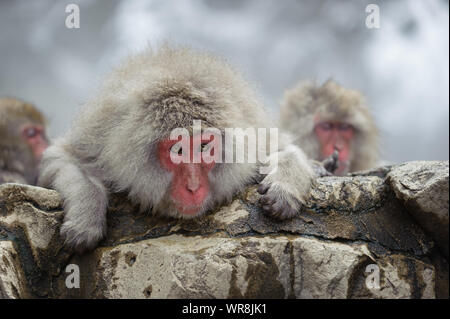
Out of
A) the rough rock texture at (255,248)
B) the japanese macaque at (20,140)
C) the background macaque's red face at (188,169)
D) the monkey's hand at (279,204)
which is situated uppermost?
the japanese macaque at (20,140)

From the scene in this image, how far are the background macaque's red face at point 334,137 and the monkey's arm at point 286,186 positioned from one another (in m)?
2.44

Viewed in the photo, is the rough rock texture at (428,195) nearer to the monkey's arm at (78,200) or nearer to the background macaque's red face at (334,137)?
the monkey's arm at (78,200)

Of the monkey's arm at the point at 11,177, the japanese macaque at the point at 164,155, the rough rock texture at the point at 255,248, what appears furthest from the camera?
the monkey's arm at the point at 11,177

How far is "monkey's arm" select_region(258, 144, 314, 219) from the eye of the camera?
280cm

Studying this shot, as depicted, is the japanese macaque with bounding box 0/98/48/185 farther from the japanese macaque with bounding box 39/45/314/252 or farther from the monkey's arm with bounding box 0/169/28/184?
the japanese macaque with bounding box 39/45/314/252

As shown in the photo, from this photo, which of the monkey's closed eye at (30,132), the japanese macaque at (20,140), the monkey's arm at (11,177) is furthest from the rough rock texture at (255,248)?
the monkey's closed eye at (30,132)

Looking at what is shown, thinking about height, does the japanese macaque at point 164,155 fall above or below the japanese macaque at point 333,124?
below

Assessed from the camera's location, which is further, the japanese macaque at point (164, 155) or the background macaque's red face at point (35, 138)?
the background macaque's red face at point (35, 138)

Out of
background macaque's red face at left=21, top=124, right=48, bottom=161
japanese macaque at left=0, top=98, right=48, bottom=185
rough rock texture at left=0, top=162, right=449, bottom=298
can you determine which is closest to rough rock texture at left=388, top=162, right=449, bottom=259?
rough rock texture at left=0, top=162, right=449, bottom=298

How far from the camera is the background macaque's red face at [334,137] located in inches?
222

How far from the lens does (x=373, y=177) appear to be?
10.1 feet

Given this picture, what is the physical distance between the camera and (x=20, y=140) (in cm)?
536

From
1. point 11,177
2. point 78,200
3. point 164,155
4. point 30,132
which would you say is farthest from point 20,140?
point 164,155

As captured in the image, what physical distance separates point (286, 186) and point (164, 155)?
76 centimetres
